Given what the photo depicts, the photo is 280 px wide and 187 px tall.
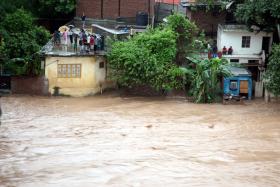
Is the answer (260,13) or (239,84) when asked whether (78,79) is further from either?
(260,13)

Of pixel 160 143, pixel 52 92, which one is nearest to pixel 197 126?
pixel 160 143

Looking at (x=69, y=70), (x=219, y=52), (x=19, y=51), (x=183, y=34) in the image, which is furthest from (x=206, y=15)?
(x=19, y=51)

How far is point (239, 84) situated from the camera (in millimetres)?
29234

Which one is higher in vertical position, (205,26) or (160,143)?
(205,26)

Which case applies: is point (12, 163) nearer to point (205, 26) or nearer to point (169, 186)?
point (169, 186)

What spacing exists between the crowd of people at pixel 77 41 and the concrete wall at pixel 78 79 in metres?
0.55

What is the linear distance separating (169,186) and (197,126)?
7882 mm

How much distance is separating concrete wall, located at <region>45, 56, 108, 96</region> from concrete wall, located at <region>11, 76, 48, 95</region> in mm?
396

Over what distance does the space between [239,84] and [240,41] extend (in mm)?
3777

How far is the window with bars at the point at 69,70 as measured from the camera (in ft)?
97.8

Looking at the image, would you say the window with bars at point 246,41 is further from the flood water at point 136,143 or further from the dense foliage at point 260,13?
the flood water at point 136,143

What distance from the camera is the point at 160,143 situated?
20047mm

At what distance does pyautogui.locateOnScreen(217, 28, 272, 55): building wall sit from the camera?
31766 mm

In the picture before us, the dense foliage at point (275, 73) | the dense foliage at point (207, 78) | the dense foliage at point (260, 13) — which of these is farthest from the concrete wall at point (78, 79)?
the dense foliage at point (275, 73)
